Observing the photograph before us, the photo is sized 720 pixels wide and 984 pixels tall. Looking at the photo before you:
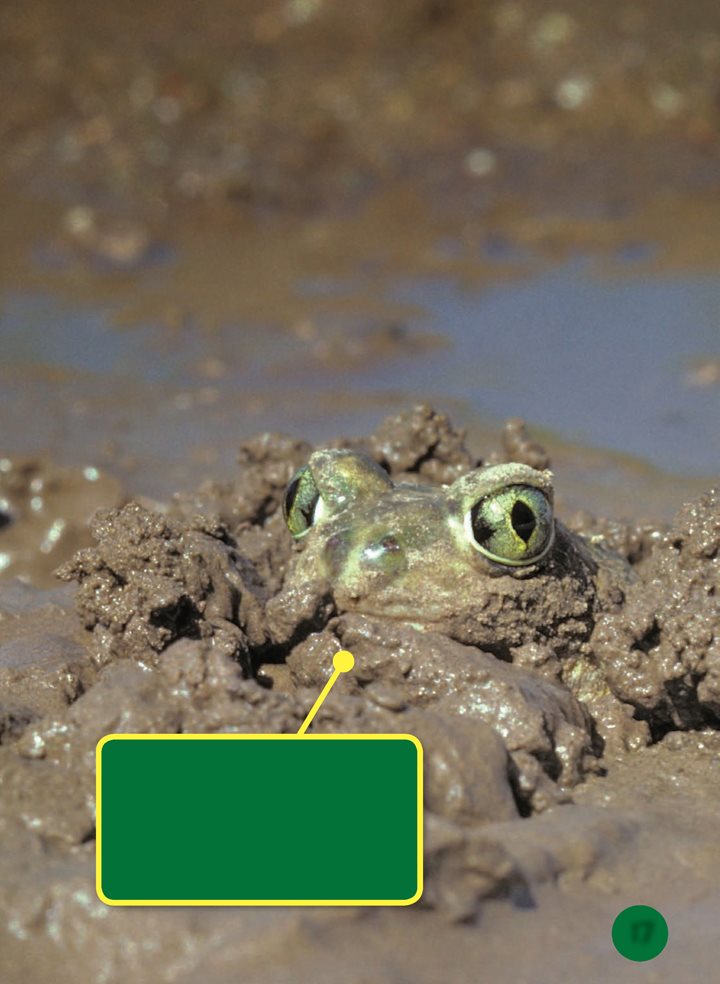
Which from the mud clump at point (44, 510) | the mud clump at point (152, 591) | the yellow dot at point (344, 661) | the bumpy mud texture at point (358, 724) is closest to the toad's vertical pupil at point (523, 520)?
the bumpy mud texture at point (358, 724)

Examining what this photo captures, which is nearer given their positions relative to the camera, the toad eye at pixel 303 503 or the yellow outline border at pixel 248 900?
the yellow outline border at pixel 248 900

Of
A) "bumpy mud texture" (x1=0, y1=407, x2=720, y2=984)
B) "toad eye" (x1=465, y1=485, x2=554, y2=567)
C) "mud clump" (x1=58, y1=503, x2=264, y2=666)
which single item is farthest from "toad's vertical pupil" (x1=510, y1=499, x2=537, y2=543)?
"mud clump" (x1=58, y1=503, x2=264, y2=666)

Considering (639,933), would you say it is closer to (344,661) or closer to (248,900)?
(248,900)

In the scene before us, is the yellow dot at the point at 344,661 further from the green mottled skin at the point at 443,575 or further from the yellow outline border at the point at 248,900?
the yellow outline border at the point at 248,900

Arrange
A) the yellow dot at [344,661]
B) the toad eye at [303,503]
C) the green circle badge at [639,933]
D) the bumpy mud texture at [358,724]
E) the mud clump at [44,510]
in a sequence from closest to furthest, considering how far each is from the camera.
A: the bumpy mud texture at [358,724], the green circle badge at [639,933], the yellow dot at [344,661], the toad eye at [303,503], the mud clump at [44,510]

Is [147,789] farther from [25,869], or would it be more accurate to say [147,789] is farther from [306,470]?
[306,470]

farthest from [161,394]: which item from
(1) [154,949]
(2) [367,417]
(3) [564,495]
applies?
(1) [154,949]

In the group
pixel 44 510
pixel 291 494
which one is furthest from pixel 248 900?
pixel 44 510
